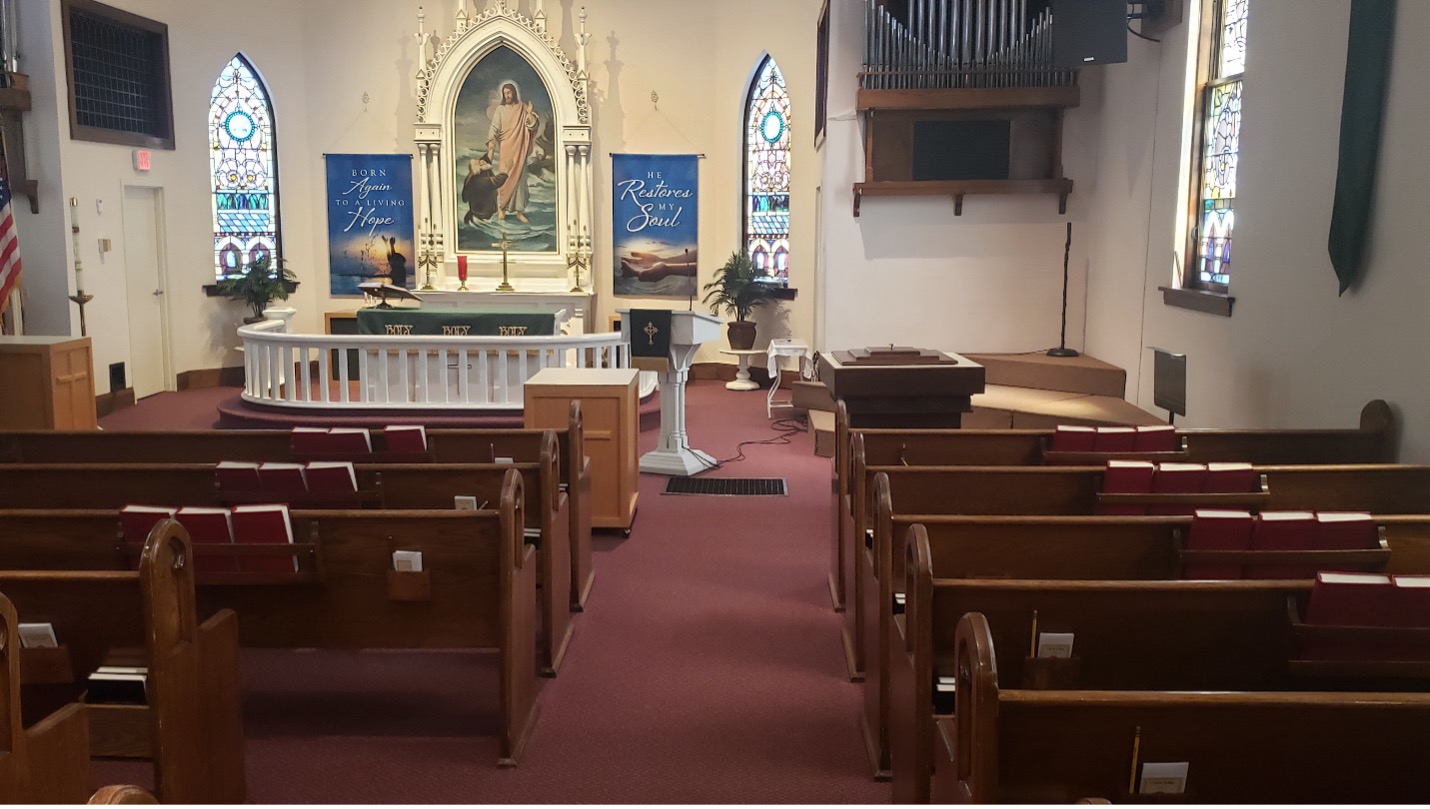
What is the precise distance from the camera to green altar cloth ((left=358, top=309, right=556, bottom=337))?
8.95 m

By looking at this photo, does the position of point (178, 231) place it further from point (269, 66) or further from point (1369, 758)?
point (1369, 758)

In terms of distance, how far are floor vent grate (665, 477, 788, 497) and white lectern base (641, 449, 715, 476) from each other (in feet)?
0.30

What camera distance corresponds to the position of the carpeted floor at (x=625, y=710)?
9.71 feet

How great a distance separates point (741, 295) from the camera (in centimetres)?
1056

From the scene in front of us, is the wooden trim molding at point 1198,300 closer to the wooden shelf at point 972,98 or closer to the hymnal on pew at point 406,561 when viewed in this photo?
the wooden shelf at point 972,98

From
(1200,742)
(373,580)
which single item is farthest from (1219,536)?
(373,580)

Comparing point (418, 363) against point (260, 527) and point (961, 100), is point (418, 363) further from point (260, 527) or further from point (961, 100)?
point (260, 527)

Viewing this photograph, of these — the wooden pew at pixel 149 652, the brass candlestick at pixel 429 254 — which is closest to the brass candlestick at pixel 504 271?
the brass candlestick at pixel 429 254

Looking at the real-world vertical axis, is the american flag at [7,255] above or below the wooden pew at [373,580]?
above

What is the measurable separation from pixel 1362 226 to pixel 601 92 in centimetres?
852

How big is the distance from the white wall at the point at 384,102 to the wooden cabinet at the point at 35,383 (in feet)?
12.6

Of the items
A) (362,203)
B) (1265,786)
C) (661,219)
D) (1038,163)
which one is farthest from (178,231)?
(1265,786)

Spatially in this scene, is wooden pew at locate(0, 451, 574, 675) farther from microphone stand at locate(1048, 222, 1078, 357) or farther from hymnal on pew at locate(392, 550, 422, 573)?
microphone stand at locate(1048, 222, 1078, 357)

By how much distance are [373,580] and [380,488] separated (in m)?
0.56
